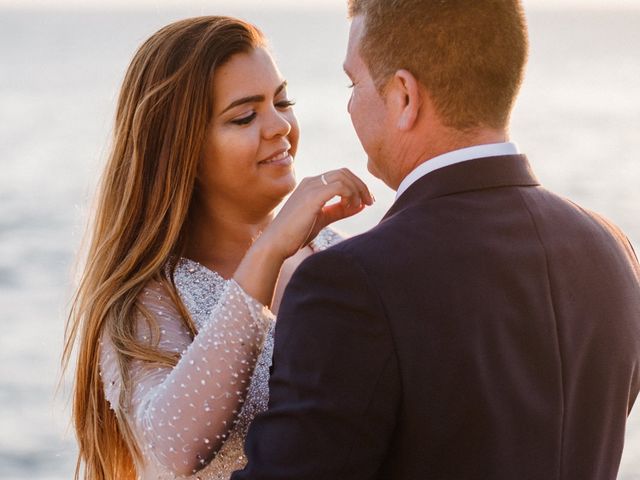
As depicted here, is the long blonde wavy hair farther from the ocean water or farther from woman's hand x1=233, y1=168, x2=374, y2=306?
woman's hand x1=233, y1=168, x2=374, y2=306

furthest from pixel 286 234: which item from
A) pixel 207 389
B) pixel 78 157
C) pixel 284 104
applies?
pixel 78 157

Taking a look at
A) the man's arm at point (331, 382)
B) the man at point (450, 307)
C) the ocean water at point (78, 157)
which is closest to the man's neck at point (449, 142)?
the man at point (450, 307)

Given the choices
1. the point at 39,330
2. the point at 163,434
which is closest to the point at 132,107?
the point at 163,434

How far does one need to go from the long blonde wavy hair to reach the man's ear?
98 centimetres

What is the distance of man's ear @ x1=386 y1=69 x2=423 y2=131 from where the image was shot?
2219 mm

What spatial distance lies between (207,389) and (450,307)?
0.76 metres

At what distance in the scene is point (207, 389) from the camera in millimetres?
2648

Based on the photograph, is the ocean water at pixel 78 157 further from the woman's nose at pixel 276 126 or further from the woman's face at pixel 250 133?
the woman's nose at pixel 276 126

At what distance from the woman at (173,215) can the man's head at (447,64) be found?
0.59 meters

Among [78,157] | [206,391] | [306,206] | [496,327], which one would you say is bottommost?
[78,157]

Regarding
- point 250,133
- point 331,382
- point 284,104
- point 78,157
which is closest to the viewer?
point 331,382

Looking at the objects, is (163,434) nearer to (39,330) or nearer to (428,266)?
(428,266)

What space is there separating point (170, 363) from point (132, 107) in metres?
0.74

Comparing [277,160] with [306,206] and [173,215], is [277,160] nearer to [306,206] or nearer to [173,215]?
[173,215]
